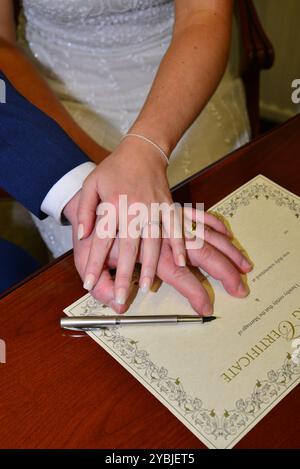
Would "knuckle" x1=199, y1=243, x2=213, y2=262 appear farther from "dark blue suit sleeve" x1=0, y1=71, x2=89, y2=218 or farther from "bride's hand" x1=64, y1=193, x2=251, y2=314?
"dark blue suit sleeve" x1=0, y1=71, x2=89, y2=218

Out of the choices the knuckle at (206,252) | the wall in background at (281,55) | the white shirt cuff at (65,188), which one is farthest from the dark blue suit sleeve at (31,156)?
the wall in background at (281,55)

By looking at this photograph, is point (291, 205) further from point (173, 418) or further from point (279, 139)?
point (173, 418)

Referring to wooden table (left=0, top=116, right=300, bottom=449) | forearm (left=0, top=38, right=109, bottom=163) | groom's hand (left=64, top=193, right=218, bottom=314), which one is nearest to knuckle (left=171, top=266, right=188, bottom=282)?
groom's hand (left=64, top=193, right=218, bottom=314)

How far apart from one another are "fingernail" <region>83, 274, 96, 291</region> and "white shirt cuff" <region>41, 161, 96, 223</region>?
0.44 ft

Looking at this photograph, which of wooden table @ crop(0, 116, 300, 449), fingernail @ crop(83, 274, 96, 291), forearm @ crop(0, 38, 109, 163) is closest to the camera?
wooden table @ crop(0, 116, 300, 449)

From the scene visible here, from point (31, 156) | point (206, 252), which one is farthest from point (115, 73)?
point (206, 252)

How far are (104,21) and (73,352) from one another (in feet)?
2.21

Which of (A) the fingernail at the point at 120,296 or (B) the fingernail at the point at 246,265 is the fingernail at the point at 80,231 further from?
(B) the fingernail at the point at 246,265

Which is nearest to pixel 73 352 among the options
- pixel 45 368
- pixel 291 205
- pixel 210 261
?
pixel 45 368

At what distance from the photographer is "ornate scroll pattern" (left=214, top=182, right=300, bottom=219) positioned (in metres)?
0.71

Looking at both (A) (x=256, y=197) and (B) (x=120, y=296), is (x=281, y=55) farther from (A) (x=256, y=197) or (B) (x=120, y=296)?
(B) (x=120, y=296)

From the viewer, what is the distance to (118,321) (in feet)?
1.95

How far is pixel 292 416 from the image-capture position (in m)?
0.53

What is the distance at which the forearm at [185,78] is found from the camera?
0.76 meters
